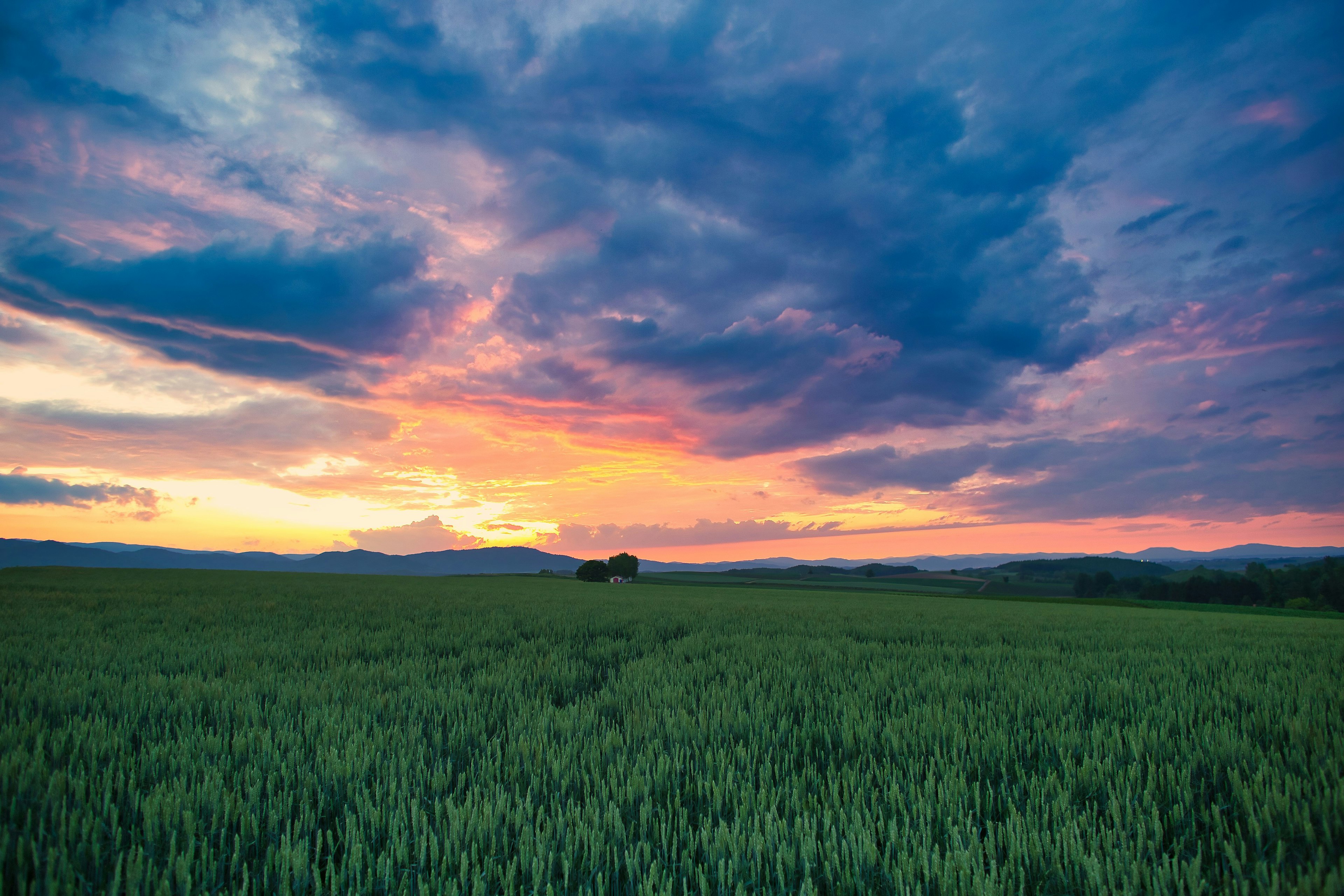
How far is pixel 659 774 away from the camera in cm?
299

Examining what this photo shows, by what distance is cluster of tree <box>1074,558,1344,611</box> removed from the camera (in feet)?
226

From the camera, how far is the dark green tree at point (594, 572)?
9094cm

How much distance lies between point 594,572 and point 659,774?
9066 centimetres

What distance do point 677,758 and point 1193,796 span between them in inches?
106

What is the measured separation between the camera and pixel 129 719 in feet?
13.2

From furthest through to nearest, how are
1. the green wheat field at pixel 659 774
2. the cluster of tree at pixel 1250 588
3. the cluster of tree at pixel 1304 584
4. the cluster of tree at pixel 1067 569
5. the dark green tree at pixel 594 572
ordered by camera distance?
the cluster of tree at pixel 1067 569, the dark green tree at pixel 594 572, the cluster of tree at pixel 1250 588, the cluster of tree at pixel 1304 584, the green wheat field at pixel 659 774

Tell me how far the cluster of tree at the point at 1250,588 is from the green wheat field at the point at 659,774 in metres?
84.1

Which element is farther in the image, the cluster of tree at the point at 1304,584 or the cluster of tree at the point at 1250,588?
the cluster of tree at the point at 1250,588

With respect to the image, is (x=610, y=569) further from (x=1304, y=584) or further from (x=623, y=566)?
(x=1304, y=584)

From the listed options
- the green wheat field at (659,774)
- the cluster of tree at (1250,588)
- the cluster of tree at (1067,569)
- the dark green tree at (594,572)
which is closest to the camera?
the green wheat field at (659,774)

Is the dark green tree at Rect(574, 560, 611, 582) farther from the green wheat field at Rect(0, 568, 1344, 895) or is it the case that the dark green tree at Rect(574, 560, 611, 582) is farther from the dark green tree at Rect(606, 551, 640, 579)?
the green wheat field at Rect(0, 568, 1344, 895)

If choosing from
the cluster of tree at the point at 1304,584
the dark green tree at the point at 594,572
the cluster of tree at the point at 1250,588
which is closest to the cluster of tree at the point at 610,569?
the dark green tree at the point at 594,572

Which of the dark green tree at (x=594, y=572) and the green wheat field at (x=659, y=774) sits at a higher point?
the green wheat field at (x=659, y=774)

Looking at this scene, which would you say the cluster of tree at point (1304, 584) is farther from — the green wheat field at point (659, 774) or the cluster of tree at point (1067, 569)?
the green wheat field at point (659, 774)
